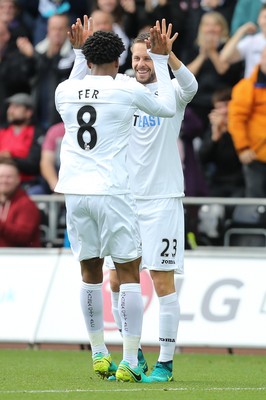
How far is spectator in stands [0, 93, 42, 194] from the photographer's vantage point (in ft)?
53.0

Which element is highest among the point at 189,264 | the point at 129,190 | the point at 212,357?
the point at 129,190

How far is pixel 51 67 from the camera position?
56.3ft

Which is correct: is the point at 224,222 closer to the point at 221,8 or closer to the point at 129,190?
the point at 221,8

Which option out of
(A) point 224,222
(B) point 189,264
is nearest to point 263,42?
(A) point 224,222

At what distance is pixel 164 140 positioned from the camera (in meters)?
9.66

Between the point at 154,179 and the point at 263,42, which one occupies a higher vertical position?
the point at 263,42

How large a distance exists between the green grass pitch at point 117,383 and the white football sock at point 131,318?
0.25 m

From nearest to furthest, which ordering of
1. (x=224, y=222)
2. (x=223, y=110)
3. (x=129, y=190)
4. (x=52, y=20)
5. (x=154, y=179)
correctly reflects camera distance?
(x=129, y=190), (x=154, y=179), (x=224, y=222), (x=223, y=110), (x=52, y=20)

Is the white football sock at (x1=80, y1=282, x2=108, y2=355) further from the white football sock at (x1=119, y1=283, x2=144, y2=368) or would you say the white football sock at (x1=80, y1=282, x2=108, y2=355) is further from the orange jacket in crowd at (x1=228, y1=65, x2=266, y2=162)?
the orange jacket in crowd at (x1=228, y1=65, x2=266, y2=162)

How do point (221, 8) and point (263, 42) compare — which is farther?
point (221, 8)

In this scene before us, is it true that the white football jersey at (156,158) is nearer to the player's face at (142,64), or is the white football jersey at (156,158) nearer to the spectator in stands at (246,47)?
the player's face at (142,64)

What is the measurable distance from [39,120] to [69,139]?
335 inches

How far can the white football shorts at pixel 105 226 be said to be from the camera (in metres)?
8.79

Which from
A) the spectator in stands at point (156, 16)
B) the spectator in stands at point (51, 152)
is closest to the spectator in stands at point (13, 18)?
the spectator in stands at point (156, 16)
